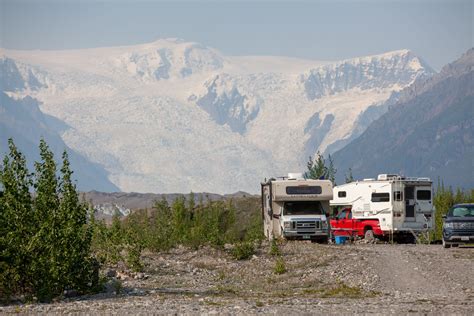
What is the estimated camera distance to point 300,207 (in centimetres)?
4769

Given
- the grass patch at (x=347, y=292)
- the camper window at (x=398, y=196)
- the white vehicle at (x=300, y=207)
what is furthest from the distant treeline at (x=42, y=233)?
the camper window at (x=398, y=196)

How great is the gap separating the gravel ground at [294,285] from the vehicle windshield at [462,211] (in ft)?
10.3

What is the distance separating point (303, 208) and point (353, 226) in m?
5.82

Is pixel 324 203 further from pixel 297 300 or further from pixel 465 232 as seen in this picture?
pixel 297 300

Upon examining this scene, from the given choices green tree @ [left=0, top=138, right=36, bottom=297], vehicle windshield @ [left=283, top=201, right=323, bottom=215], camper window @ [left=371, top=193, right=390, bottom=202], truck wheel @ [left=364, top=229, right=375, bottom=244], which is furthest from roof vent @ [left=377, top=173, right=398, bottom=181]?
green tree @ [left=0, top=138, right=36, bottom=297]

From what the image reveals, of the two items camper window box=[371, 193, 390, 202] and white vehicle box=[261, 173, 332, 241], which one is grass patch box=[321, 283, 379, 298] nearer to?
white vehicle box=[261, 173, 332, 241]

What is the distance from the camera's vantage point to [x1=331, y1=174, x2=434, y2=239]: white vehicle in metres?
49.7

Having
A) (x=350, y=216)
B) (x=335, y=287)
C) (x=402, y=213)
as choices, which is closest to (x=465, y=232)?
(x=402, y=213)

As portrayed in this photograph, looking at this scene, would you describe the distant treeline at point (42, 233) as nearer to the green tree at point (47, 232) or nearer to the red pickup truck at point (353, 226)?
the green tree at point (47, 232)

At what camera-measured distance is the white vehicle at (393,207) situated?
4969 centimetres

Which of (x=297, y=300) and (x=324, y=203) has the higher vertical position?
(x=324, y=203)

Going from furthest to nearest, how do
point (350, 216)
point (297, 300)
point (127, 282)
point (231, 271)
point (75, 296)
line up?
point (350, 216) → point (231, 271) → point (127, 282) → point (75, 296) → point (297, 300)

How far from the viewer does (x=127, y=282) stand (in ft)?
102

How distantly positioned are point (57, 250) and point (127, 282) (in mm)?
6468
